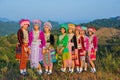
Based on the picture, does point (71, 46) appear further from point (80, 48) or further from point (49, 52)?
point (49, 52)

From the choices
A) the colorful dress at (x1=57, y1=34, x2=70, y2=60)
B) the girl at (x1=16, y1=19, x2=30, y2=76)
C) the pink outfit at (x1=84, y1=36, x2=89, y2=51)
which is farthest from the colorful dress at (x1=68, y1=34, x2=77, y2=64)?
the girl at (x1=16, y1=19, x2=30, y2=76)

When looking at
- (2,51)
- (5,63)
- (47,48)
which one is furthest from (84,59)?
(2,51)

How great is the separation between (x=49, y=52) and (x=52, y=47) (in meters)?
0.19

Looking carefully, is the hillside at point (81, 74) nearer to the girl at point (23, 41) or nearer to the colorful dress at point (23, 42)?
the girl at point (23, 41)

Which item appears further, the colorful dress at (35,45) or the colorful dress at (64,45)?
the colorful dress at (64,45)

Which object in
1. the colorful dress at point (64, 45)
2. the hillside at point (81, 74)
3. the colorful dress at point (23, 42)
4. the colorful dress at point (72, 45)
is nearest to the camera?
the hillside at point (81, 74)

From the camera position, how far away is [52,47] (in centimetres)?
1236

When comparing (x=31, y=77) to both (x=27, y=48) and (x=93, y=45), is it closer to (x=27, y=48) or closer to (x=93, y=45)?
(x=27, y=48)

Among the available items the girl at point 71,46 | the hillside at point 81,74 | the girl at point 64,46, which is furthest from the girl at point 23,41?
the girl at point 71,46

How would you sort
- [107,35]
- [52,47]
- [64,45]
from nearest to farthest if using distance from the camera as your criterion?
1. [52,47]
2. [64,45]
3. [107,35]

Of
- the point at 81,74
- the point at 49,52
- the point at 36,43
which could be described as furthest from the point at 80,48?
the point at 36,43

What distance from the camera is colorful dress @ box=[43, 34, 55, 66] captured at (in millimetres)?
12258

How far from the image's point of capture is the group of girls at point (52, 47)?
39.9ft

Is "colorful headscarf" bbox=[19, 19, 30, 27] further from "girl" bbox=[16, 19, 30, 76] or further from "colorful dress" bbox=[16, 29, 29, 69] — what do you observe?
"colorful dress" bbox=[16, 29, 29, 69]
